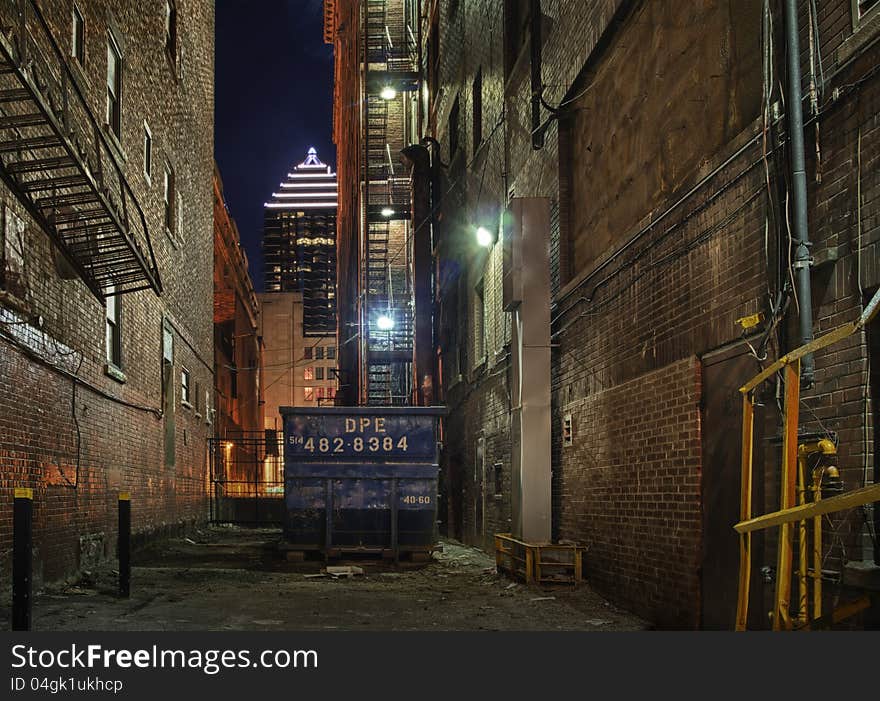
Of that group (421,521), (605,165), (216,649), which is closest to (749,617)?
(216,649)

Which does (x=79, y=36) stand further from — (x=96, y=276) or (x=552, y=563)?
(x=552, y=563)

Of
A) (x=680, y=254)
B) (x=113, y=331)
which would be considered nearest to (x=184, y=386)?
(x=113, y=331)

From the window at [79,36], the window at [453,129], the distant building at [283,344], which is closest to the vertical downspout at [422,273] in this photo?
the window at [453,129]

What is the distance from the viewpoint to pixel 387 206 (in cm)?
2825

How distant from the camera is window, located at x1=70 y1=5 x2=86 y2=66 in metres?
12.9

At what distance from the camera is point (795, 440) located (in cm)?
528

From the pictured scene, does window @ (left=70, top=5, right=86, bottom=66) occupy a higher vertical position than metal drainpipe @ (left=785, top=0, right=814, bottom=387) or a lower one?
higher

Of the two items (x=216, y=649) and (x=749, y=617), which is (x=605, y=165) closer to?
(x=749, y=617)

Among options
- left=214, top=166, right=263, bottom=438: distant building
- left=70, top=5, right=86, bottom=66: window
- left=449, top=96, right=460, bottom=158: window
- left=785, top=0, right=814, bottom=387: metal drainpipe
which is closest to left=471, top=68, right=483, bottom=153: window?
left=449, top=96, right=460, bottom=158: window

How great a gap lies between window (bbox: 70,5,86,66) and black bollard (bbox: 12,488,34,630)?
7995mm

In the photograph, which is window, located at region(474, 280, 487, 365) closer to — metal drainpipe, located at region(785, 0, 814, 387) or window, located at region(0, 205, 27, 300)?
window, located at region(0, 205, 27, 300)

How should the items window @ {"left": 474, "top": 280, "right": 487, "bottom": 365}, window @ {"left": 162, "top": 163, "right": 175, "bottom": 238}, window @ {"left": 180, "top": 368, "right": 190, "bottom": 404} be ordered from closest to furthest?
window @ {"left": 474, "top": 280, "right": 487, "bottom": 365}
window @ {"left": 162, "top": 163, "right": 175, "bottom": 238}
window @ {"left": 180, "top": 368, "right": 190, "bottom": 404}

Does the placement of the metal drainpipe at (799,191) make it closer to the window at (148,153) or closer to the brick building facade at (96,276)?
the brick building facade at (96,276)

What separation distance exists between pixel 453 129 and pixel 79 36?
468 inches
